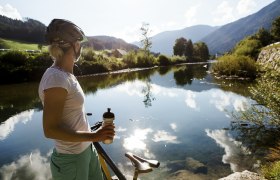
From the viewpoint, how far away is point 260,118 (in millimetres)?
10547

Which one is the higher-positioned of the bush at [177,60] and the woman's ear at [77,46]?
the woman's ear at [77,46]

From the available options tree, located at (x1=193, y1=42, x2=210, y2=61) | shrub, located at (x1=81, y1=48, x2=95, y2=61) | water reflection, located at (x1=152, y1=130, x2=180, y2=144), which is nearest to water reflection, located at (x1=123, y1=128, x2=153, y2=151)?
water reflection, located at (x1=152, y1=130, x2=180, y2=144)

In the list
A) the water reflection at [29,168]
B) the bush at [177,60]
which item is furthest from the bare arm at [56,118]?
the bush at [177,60]

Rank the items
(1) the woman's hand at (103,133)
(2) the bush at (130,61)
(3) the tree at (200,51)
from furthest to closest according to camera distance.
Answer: (3) the tree at (200,51)
(2) the bush at (130,61)
(1) the woman's hand at (103,133)

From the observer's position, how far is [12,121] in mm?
14664

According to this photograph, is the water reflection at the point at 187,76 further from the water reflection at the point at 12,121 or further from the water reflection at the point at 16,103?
the water reflection at the point at 12,121

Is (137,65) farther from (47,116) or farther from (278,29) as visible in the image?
(47,116)

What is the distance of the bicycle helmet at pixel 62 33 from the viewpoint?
2436 millimetres

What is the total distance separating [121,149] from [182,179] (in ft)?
10.4

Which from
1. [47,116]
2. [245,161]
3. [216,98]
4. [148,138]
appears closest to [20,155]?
[148,138]

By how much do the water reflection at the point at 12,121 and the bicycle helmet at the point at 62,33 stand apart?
35.5 feet

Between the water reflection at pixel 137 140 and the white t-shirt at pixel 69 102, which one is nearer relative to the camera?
the white t-shirt at pixel 69 102

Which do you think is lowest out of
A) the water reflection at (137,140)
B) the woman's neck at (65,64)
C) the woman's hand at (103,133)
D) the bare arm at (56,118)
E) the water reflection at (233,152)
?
the water reflection at (233,152)

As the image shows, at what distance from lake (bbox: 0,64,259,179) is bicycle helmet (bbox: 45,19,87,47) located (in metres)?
5.96
